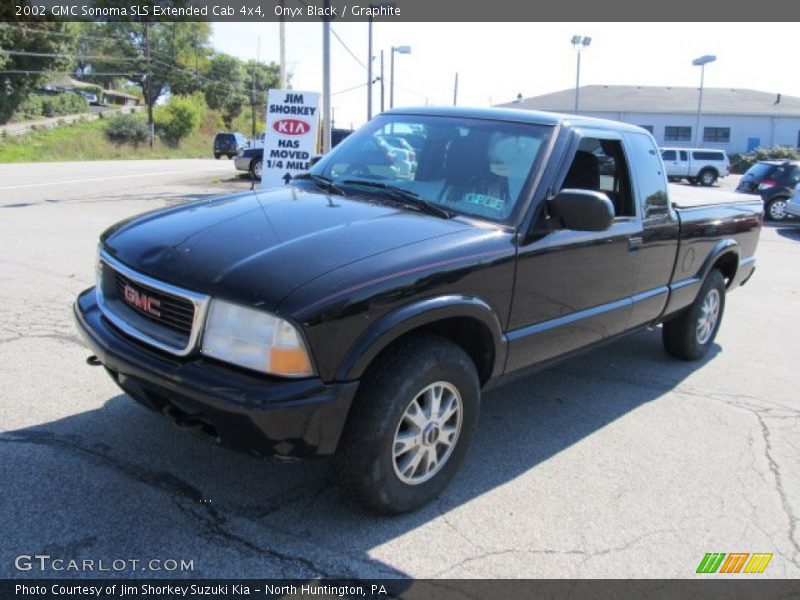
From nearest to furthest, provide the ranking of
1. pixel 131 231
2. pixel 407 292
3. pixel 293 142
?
pixel 407 292 → pixel 131 231 → pixel 293 142

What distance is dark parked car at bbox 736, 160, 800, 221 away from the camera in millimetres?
18672

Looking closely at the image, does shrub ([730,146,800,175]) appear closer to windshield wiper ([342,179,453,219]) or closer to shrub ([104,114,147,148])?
shrub ([104,114,147,148])

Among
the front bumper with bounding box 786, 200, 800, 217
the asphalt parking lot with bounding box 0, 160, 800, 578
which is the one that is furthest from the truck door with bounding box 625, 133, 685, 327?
the front bumper with bounding box 786, 200, 800, 217

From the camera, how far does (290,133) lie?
39.1 ft

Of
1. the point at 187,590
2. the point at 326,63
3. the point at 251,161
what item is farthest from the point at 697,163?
the point at 187,590

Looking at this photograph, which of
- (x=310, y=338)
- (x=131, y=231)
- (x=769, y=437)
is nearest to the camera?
(x=310, y=338)

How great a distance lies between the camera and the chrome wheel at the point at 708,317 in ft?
19.0

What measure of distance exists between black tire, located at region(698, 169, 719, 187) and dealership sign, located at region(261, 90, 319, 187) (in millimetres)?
26287

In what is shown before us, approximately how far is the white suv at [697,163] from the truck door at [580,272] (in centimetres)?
3067

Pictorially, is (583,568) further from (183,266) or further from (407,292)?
(183,266)

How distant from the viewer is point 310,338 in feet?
8.74

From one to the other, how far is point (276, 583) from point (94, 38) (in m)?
83.1

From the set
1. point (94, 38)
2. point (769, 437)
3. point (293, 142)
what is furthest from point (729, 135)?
point (94, 38)

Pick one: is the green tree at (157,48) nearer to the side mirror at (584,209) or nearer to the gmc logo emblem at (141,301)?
the gmc logo emblem at (141,301)
